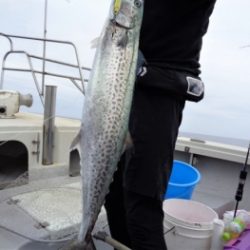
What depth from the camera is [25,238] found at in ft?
6.97

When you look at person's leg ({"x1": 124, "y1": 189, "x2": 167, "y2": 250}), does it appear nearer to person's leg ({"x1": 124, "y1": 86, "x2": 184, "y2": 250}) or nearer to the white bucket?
person's leg ({"x1": 124, "y1": 86, "x2": 184, "y2": 250})

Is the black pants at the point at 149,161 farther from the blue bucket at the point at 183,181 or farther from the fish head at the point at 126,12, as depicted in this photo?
the blue bucket at the point at 183,181

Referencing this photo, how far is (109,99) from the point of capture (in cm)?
121

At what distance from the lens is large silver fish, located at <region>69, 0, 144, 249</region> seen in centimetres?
117

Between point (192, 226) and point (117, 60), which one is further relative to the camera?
point (192, 226)

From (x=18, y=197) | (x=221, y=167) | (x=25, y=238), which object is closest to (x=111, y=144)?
(x=25, y=238)

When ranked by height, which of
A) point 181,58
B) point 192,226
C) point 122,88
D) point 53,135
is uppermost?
point 181,58

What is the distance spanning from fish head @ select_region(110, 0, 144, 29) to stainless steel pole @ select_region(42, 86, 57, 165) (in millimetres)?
2130

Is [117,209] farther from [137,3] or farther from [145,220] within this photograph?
[137,3]

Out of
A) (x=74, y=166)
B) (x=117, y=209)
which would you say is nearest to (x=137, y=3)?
(x=117, y=209)

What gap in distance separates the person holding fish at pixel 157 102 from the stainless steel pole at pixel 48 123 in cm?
185

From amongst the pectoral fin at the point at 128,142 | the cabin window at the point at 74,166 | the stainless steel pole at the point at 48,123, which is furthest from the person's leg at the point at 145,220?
the cabin window at the point at 74,166

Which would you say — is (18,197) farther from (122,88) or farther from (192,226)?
(122,88)

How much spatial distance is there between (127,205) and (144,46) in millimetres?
728
